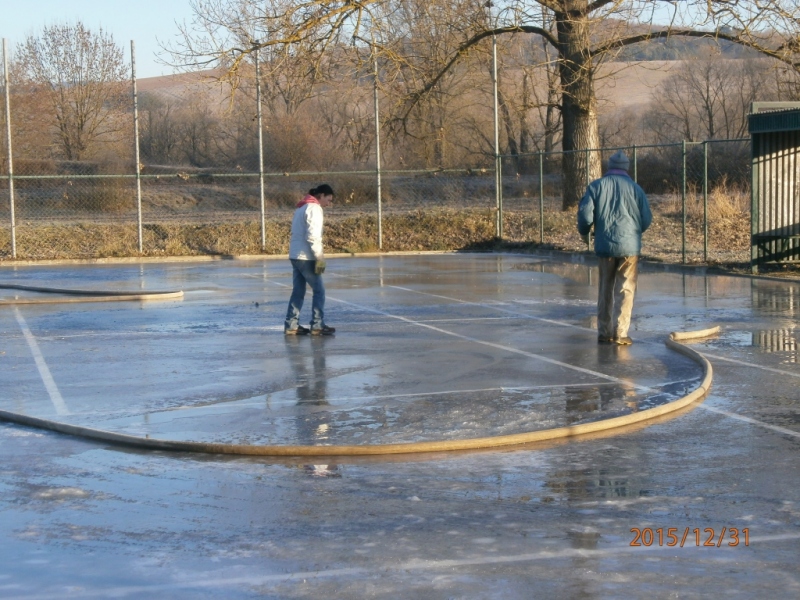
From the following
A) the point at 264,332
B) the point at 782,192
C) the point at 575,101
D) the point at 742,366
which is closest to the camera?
the point at 742,366

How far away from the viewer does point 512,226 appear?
30406mm

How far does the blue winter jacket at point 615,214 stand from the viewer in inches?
470

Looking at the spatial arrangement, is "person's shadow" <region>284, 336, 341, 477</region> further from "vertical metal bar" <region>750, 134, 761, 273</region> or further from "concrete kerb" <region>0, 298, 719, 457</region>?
"vertical metal bar" <region>750, 134, 761, 273</region>

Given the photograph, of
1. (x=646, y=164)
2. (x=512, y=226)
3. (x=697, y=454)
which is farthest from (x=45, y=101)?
(x=697, y=454)

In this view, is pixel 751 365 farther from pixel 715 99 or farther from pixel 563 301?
pixel 715 99

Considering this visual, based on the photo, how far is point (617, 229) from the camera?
11.9 m

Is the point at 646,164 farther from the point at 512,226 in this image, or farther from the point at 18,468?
the point at 18,468

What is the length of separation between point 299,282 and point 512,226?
17682 millimetres

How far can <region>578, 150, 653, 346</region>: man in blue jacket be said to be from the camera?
1195 cm

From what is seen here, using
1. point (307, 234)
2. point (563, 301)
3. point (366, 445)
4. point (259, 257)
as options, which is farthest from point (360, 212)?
point (366, 445)

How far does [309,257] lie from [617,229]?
3701 mm

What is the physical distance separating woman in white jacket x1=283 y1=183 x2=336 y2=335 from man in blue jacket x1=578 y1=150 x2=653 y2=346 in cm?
320

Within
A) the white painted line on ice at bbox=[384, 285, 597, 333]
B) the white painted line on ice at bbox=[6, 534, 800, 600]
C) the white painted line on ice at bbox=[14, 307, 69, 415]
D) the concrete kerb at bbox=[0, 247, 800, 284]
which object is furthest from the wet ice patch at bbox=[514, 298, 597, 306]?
the white painted line on ice at bbox=[6, 534, 800, 600]

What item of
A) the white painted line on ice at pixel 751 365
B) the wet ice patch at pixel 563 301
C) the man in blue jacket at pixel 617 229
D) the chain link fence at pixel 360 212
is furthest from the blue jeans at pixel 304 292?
the chain link fence at pixel 360 212
